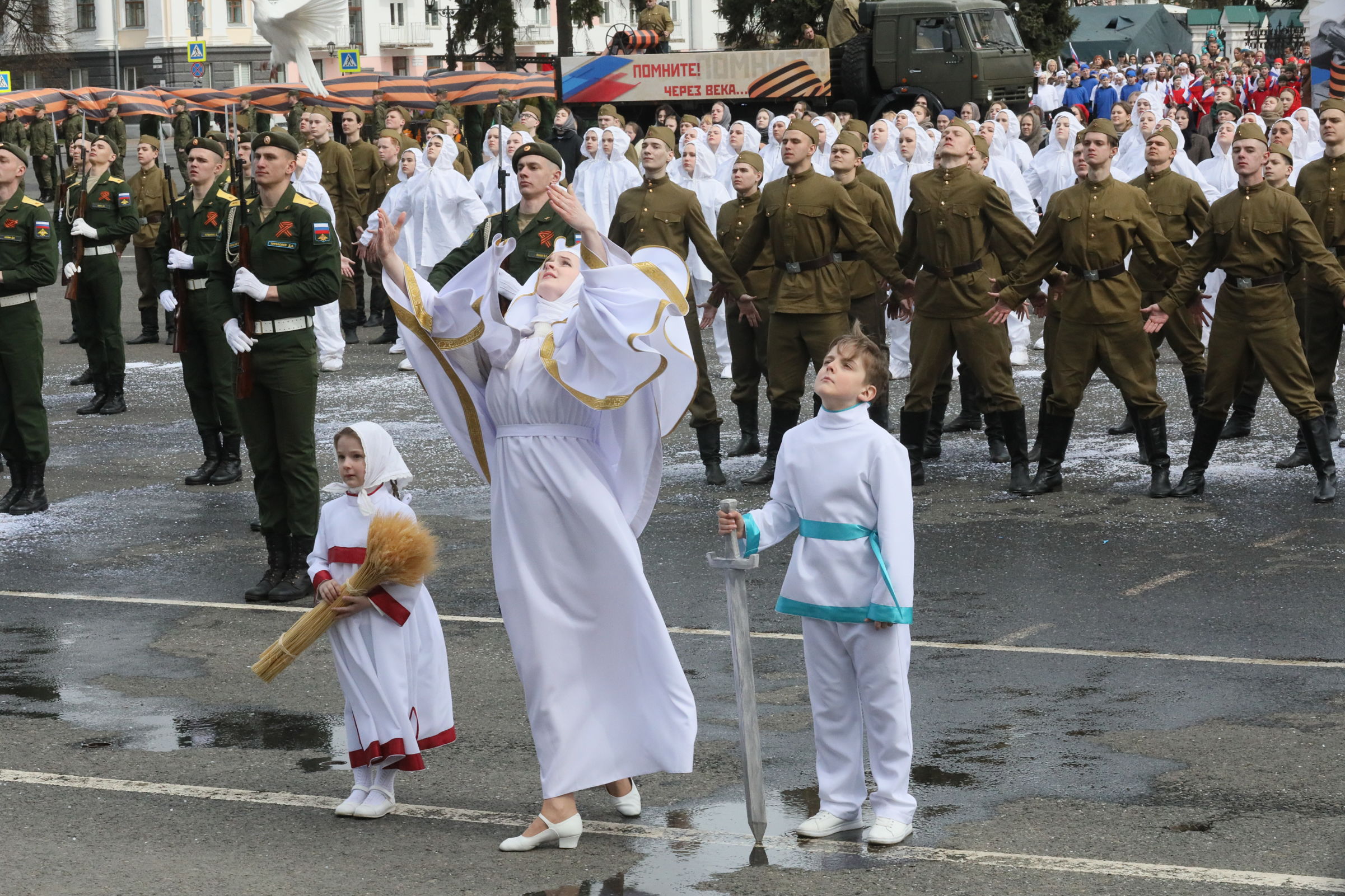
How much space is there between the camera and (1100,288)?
10555mm

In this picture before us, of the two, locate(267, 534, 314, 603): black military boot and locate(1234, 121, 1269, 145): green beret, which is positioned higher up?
locate(1234, 121, 1269, 145): green beret

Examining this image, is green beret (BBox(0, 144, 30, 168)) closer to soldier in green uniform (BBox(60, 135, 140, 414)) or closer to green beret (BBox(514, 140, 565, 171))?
soldier in green uniform (BBox(60, 135, 140, 414))

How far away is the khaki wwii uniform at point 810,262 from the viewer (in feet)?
36.1

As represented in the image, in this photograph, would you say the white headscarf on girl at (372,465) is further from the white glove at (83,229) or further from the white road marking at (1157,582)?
the white glove at (83,229)

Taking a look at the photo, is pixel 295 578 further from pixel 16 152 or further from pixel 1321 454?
pixel 1321 454

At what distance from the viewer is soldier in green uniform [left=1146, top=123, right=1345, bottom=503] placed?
10.3 meters

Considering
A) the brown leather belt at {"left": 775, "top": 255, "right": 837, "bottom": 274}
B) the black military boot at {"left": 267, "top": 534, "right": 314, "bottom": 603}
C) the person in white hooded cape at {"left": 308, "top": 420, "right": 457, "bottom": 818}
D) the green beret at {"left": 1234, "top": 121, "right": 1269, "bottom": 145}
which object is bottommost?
the black military boot at {"left": 267, "top": 534, "right": 314, "bottom": 603}

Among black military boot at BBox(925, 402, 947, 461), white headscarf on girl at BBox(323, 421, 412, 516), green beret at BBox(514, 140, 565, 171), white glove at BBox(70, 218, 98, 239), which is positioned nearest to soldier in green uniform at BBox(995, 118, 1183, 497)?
black military boot at BBox(925, 402, 947, 461)

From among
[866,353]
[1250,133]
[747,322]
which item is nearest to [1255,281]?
[1250,133]

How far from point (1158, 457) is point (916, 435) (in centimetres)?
145

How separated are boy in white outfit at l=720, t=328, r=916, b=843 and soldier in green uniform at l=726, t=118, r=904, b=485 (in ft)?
18.2

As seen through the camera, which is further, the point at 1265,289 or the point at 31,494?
the point at 31,494

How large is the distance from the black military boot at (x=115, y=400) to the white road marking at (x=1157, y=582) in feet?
28.5

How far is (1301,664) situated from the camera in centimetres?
716
